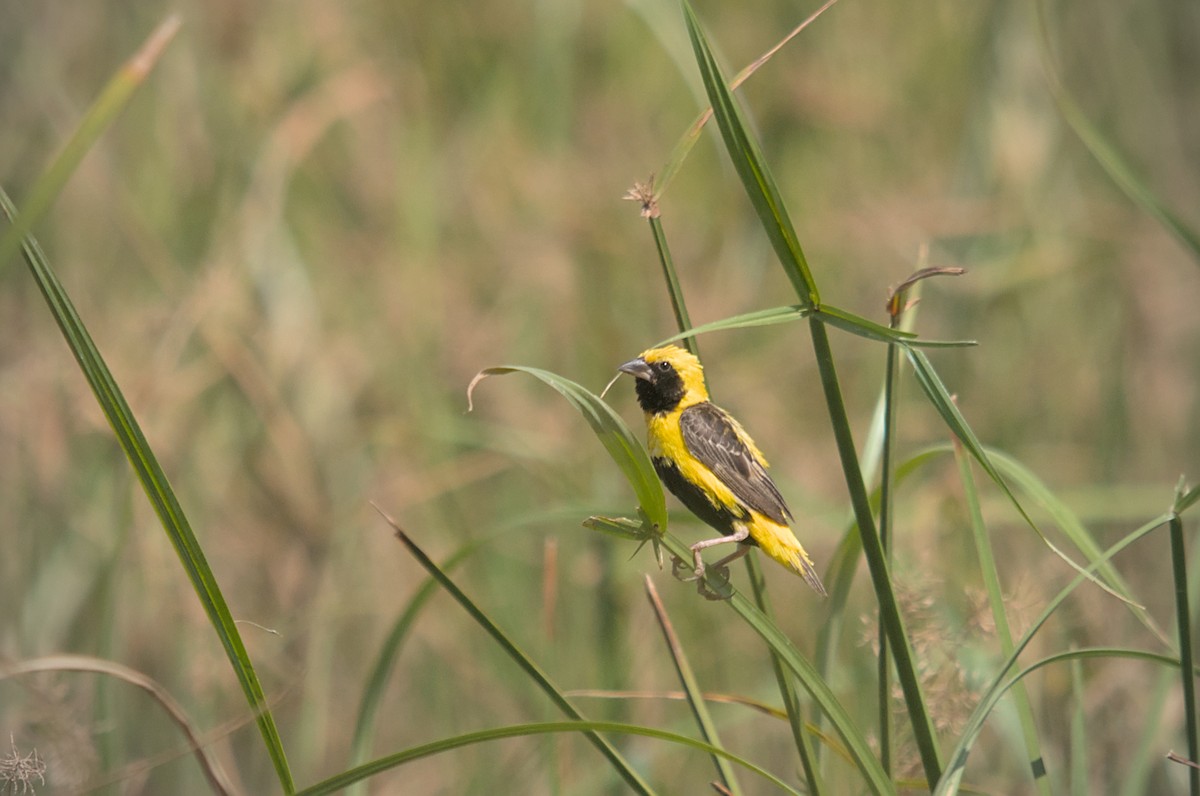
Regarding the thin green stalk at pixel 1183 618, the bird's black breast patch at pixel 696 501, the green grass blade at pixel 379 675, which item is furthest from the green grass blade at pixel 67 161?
the thin green stalk at pixel 1183 618

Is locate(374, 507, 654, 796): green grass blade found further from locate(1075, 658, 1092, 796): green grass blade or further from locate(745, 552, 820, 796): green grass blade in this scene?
locate(1075, 658, 1092, 796): green grass blade

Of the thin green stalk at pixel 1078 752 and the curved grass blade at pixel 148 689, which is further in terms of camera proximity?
the thin green stalk at pixel 1078 752

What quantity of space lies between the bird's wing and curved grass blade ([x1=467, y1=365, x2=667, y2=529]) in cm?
98

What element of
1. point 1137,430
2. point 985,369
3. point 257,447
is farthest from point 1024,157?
point 257,447

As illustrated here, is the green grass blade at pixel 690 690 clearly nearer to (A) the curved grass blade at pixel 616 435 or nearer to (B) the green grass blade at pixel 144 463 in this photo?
(A) the curved grass blade at pixel 616 435

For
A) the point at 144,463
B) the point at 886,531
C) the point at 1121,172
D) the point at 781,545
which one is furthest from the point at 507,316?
the point at 144,463

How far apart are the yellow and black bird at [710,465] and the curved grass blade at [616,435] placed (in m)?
0.83

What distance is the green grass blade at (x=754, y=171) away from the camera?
1369mm

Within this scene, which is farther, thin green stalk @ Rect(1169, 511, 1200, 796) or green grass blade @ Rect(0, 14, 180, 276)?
thin green stalk @ Rect(1169, 511, 1200, 796)

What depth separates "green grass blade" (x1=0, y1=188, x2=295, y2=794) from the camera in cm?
140

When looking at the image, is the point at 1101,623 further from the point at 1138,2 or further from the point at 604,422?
the point at 1138,2

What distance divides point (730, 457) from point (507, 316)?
238 centimetres

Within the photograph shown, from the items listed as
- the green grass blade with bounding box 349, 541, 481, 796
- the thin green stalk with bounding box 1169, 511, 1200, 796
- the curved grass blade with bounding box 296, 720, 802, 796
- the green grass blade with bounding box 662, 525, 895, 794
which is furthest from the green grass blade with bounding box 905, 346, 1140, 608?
the green grass blade with bounding box 349, 541, 481, 796

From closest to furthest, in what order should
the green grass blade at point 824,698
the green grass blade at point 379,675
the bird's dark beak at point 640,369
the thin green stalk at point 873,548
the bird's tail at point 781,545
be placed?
the thin green stalk at point 873,548
the green grass blade at point 824,698
the green grass blade at point 379,675
the bird's tail at point 781,545
the bird's dark beak at point 640,369
